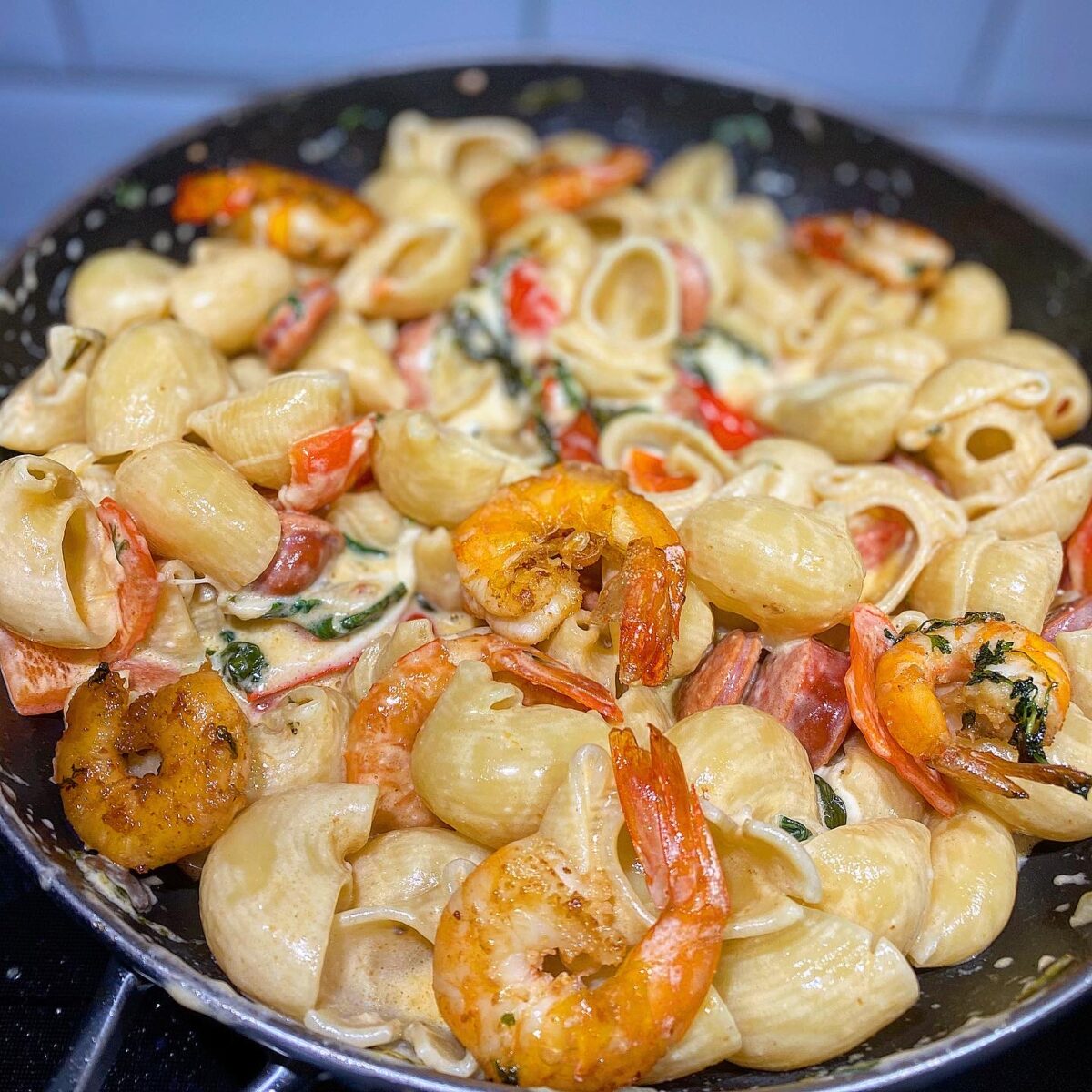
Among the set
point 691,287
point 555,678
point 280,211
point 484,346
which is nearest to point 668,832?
point 555,678

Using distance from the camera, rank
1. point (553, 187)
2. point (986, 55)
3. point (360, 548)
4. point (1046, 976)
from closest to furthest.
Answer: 1. point (1046, 976)
2. point (360, 548)
3. point (553, 187)
4. point (986, 55)

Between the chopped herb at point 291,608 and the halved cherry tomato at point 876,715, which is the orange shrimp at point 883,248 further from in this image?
the chopped herb at point 291,608

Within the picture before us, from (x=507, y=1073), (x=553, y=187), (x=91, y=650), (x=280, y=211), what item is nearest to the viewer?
(x=507, y=1073)

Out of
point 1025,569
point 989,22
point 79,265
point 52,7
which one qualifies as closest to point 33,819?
point 79,265

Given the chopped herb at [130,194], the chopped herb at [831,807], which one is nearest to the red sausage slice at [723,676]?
the chopped herb at [831,807]

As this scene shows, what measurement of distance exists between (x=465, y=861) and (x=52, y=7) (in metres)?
2.31

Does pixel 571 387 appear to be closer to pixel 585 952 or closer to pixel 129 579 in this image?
pixel 129 579

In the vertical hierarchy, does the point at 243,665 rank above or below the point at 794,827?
below

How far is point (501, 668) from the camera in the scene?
1.36m

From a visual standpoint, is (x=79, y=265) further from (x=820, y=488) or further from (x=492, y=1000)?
(x=492, y=1000)

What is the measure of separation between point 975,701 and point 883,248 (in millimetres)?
1215

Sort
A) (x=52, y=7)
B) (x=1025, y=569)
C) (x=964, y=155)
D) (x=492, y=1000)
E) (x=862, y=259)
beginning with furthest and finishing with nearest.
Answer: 1. (x=964, y=155)
2. (x=52, y=7)
3. (x=862, y=259)
4. (x=1025, y=569)
5. (x=492, y=1000)

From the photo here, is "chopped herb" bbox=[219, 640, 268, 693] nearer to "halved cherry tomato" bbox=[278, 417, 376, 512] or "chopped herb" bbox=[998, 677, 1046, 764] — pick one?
"halved cherry tomato" bbox=[278, 417, 376, 512]

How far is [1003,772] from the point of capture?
124 cm
